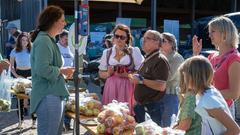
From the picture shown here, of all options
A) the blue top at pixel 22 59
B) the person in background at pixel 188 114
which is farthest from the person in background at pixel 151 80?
the blue top at pixel 22 59

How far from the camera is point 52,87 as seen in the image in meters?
3.58

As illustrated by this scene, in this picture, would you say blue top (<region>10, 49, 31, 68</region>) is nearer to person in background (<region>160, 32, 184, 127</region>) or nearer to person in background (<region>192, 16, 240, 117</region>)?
person in background (<region>160, 32, 184, 127</region>)

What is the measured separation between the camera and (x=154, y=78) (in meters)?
3.99

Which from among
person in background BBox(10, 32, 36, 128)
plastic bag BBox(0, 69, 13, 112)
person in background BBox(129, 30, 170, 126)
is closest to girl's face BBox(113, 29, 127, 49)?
person in background BBox(129, 30, 170, 126)

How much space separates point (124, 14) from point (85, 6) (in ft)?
57.1

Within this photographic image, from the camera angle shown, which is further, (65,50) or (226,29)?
(65,50)

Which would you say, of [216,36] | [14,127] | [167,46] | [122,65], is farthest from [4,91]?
[216,36]

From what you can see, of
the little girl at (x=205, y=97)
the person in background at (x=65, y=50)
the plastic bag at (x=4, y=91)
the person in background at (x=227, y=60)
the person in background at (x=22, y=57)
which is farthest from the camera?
the person in background at (x=22, y=57)

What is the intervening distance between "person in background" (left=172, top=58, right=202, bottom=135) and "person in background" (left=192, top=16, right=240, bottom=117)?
41cm

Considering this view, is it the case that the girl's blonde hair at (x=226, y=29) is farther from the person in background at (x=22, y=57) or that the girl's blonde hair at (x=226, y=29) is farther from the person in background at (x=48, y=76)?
the person in background at (x=22, y=57)

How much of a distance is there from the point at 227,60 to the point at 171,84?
188 cm

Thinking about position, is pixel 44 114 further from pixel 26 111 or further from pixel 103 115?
pixel 26 111

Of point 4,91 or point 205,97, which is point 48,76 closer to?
point 205,97

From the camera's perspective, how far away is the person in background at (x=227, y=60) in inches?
118
